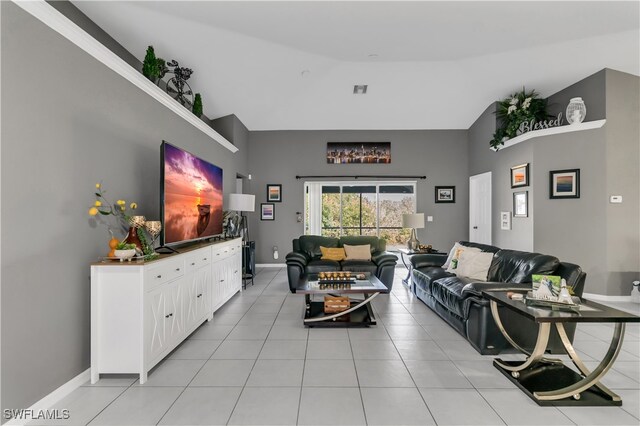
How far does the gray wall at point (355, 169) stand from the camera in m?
7.73

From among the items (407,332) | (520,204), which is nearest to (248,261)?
(407,332)

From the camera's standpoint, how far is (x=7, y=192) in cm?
188

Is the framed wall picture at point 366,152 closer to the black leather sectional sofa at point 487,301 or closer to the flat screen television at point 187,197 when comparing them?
the flat screen television at point 187,197

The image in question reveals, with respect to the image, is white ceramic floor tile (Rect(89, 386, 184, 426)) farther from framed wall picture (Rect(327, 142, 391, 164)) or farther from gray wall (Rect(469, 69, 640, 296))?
framed wall picture (Rect(327, 142, 391, 164))

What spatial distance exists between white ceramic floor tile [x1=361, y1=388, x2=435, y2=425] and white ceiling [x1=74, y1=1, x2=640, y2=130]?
11.9ft

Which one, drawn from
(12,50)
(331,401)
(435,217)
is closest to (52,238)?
(12,50)

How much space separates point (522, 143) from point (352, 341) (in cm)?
467

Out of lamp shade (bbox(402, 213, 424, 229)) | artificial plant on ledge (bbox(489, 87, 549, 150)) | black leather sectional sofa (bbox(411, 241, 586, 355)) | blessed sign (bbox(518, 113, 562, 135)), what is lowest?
black leather sectional sofa (bbox(411, 241, 586, 355))

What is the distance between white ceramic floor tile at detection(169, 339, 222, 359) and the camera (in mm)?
2953

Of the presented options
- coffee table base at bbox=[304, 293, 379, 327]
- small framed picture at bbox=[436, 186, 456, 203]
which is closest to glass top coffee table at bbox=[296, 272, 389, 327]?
coffee table base at bbox=[304, 293, 379, 327]

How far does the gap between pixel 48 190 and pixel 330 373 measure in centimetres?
241

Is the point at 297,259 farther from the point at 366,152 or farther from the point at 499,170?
the point at 499,170

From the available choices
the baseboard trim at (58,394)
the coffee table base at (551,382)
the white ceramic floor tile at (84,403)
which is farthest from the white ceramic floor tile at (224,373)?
the coffee table base at (551,382)

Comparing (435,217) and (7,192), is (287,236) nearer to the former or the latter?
(435,217)
